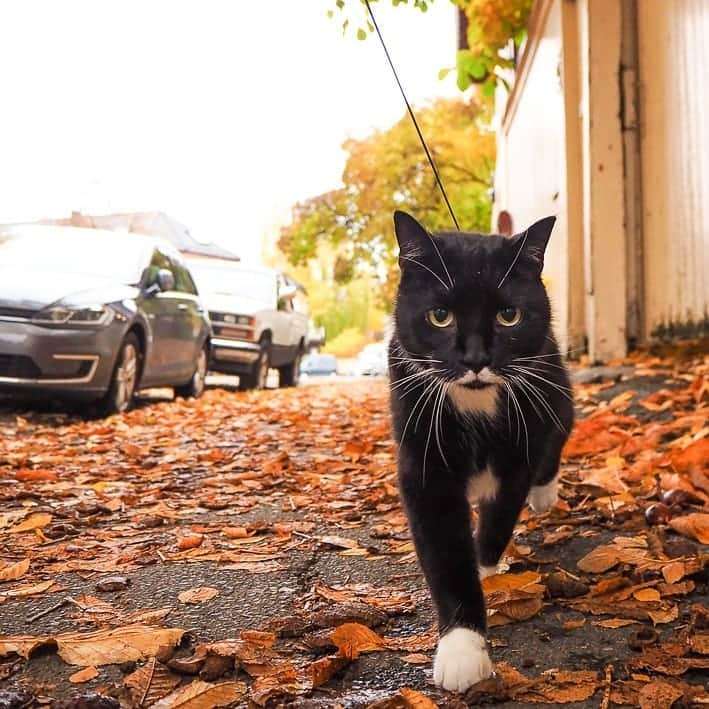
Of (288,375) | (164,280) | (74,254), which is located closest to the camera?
(74,254)

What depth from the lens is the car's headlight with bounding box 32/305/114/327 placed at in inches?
237

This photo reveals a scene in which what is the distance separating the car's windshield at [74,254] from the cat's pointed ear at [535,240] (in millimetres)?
5149

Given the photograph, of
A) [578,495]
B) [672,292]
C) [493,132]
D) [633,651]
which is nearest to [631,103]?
[672,292]

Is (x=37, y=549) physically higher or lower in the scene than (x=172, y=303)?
lower

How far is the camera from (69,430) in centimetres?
595

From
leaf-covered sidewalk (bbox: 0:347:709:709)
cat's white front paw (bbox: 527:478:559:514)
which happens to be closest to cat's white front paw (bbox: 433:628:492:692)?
leaf-covered sidewalk (bbox: 0:347:709:709)

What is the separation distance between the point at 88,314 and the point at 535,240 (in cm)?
485

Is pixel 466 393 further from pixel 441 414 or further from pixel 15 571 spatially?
pixel 15 571

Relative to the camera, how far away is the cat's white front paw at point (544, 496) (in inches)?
109

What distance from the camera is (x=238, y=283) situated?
36.0 ft

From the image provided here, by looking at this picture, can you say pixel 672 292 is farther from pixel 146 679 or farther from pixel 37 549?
pixel 146 679

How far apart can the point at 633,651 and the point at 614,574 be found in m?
0.48

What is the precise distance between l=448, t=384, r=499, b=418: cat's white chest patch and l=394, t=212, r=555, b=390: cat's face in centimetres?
4

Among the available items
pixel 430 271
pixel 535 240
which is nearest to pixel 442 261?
pixel 430 271
